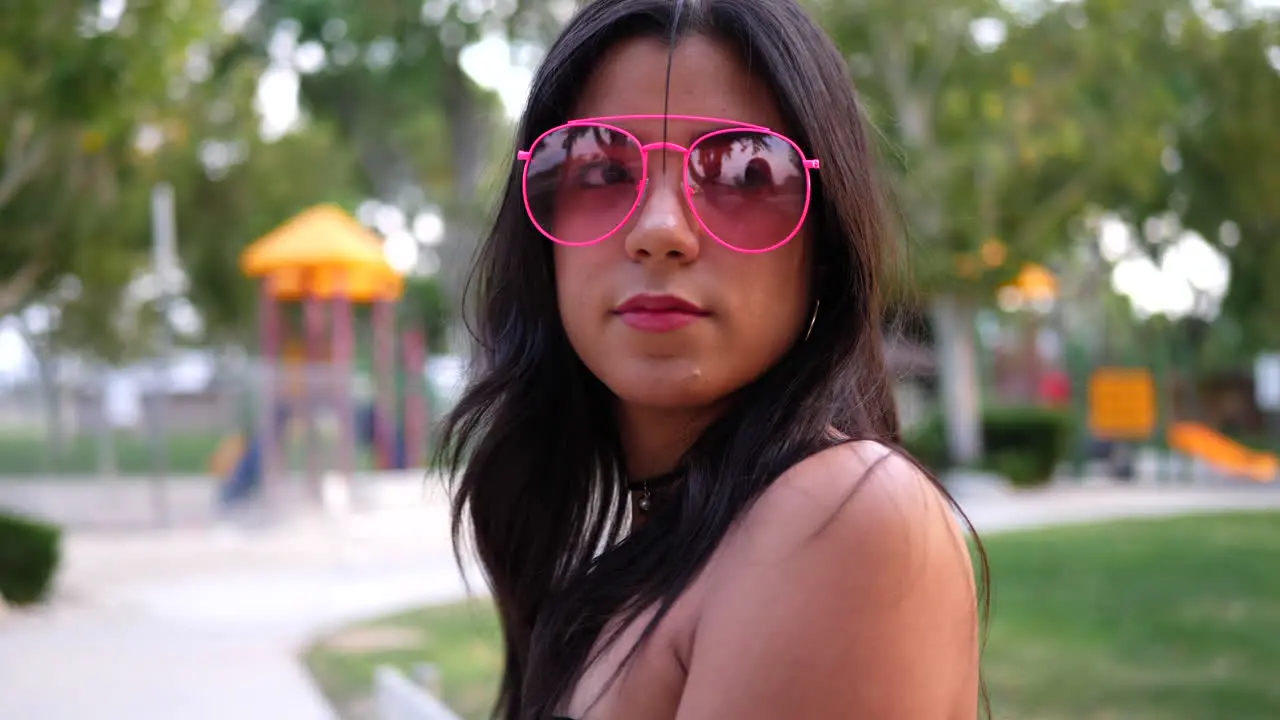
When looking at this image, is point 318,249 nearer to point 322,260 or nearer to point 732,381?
point 322,260

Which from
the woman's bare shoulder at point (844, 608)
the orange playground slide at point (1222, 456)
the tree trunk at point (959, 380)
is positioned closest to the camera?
the woman's bare shoulder at point (844, 608)

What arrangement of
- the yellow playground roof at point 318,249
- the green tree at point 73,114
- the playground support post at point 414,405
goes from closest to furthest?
the green tree at point 73,114 < the yellow playground roof at point 318,249 < the playground support post at point 414,405

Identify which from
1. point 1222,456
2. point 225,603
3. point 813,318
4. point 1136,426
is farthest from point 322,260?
point 813,318

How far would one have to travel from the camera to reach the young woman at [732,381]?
1068 millimetres

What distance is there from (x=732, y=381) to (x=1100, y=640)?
607 cm

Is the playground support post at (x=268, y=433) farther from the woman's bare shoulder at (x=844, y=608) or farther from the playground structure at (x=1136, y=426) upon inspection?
the woman's bare shoulder at (x=844, y=608)

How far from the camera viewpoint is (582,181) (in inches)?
53.9

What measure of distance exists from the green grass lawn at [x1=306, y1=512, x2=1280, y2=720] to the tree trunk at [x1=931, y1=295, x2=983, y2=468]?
7122 millimetres

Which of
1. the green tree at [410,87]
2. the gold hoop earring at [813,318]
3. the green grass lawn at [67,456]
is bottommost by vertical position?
the green grass lawn at [67,456]

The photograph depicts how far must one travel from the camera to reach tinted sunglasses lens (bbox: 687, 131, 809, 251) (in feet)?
4.24

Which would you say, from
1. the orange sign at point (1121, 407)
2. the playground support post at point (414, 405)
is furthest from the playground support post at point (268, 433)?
the orange sign at point (1121, 407)

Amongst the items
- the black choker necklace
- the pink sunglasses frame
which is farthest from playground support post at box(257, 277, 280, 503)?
the pink sunglasses frame

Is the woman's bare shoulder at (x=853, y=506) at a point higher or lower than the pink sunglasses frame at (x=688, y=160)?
lower

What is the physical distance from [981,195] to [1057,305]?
51.7 ft
